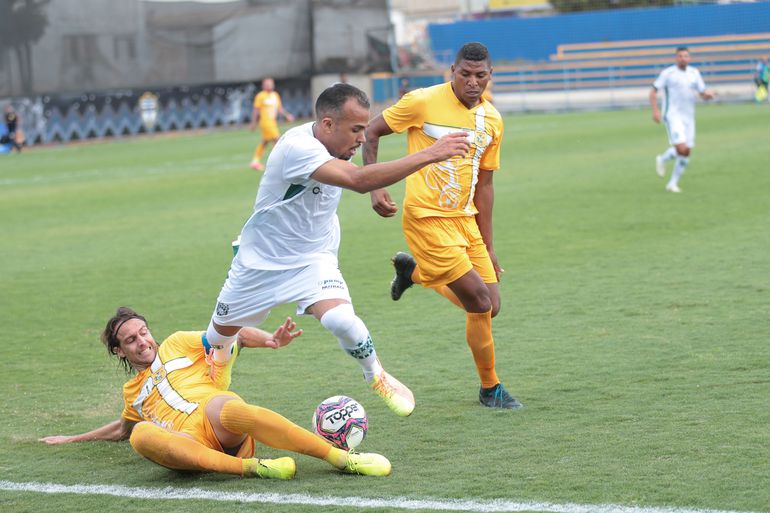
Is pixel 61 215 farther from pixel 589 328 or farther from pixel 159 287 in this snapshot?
pixel 589 328

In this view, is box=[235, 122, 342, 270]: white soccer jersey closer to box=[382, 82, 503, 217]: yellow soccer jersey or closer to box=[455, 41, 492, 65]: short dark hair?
box=[382, 82, 503, 217]: yellow soccer jersey

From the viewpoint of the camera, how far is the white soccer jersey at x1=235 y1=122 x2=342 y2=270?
18.0 feet

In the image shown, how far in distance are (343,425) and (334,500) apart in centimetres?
67

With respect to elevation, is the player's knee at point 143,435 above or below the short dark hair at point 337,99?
below

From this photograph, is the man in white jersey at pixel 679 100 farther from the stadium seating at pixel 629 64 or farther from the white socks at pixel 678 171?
the stadium seating at pixel 629 64

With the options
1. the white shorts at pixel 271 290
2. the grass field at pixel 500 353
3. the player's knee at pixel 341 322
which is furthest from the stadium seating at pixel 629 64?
the player's knee at pixel 341 322

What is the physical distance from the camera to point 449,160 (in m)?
6.66

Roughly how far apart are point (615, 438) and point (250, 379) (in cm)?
277

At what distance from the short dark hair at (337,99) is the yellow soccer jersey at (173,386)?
55.8 inches

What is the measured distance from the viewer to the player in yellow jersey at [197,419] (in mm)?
5207

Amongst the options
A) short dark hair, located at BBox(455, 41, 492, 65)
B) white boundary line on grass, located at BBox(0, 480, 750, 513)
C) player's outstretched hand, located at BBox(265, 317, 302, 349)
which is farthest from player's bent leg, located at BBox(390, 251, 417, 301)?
white boundary line on grass, located at BBox(0, 480, 750, 513)

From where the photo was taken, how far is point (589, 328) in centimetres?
841

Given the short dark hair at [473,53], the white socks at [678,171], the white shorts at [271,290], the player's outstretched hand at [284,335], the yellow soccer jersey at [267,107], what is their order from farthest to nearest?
the yellow soccer jersey at [267,107], the white socks at [678,171], the short dark hair at [473,53], the white shorts at [271,290], the player's outstretched hand at [284,335]

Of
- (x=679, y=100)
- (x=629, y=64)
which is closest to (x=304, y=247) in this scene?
(x=679, y=100)
